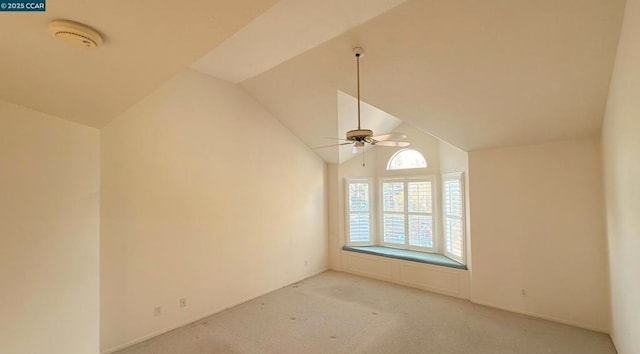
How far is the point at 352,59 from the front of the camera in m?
3.49

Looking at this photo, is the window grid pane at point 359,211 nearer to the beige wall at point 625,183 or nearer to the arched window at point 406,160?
the arched window at point 406,160

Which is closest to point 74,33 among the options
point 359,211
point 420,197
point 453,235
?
point 453,235

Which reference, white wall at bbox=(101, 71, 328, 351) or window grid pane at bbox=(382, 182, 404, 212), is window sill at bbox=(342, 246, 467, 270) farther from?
white wall at bbox=(101, 71, 328, 351)

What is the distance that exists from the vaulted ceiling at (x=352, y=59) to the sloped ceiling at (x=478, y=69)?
0.01m

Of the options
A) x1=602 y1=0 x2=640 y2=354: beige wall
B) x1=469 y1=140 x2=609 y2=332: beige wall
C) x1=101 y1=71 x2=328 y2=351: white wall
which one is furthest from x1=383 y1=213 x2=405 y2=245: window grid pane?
x1=602 y1=0 x2=640 y2=354: beige wall

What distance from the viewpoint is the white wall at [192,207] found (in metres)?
3.33

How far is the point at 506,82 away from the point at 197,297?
4.97 m

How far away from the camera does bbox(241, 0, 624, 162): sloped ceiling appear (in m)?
2.38

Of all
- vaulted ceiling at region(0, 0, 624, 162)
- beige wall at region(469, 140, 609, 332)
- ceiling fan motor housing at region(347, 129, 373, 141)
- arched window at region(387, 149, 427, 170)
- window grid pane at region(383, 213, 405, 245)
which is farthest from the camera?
window grid pane at region(383, 213, 405, 245)

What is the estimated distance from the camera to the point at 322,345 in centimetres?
338

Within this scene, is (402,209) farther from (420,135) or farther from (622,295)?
(622,295)

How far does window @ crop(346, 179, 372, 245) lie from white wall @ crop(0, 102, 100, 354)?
5.17 metres

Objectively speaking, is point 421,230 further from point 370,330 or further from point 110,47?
point 110,47

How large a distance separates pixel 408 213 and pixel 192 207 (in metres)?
4.55
